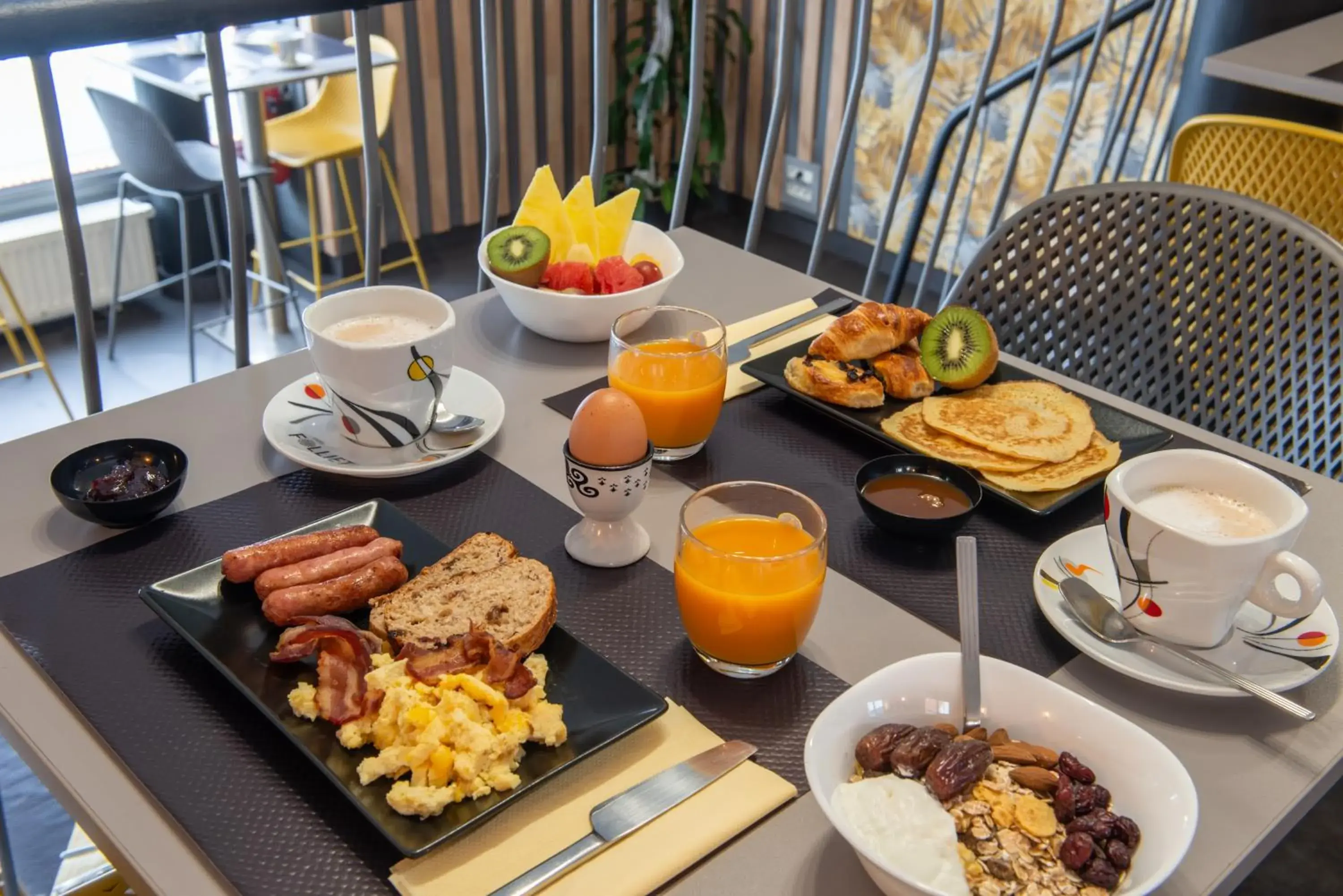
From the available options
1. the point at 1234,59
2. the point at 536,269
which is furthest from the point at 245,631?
the point at 1234,59

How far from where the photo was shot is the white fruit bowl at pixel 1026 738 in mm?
739

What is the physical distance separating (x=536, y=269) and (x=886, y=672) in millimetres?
821

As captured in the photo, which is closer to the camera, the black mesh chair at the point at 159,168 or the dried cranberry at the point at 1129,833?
the dried cranberry at the point at 1129,833

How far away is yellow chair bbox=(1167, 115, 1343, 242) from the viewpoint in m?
1.90

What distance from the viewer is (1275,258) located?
5.07ft

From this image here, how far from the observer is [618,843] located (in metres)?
0.80

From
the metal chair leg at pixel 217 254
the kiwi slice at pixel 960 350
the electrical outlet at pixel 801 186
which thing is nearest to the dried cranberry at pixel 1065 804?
the kiwi slice at pixel 960 350

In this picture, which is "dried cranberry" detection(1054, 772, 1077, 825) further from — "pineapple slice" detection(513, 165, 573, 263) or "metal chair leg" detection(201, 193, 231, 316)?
"metal chair leg" detection(201, 193, 231, 316)

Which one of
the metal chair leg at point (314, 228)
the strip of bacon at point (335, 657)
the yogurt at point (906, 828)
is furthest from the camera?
the metal chair leg at point (314, 228)

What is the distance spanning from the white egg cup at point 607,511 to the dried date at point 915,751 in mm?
365

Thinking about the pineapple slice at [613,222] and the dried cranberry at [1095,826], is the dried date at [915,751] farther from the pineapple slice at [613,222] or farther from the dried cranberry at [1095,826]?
the pineapple slice at [613,222]

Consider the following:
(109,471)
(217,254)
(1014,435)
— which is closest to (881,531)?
(1014,435)

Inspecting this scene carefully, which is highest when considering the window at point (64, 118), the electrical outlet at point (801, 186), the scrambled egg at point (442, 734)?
the scrambled egg at point (442, 734)

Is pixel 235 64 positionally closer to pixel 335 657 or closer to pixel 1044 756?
pixel 335 657
